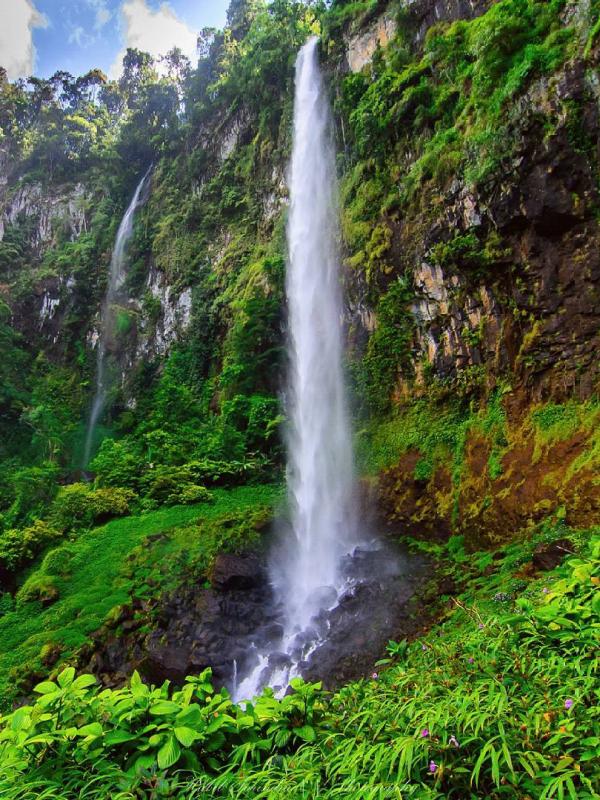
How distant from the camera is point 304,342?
46.5 feet

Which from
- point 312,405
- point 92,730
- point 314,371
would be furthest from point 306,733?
point 314,371

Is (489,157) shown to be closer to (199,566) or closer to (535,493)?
A: (535,493)

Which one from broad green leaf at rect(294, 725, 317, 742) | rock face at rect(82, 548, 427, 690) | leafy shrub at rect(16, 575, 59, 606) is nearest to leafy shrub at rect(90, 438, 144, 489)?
leafy shrub at rect(16, 575, 59, 606)

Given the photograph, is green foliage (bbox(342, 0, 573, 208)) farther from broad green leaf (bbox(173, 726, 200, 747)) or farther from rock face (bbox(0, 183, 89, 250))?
rock face (bbox(0, 183, 89, 250))

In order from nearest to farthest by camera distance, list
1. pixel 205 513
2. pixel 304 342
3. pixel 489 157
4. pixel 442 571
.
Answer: pixel 442 571
pixel 489 157
pixel 205 513
pixel 304 342

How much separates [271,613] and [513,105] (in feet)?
34.5

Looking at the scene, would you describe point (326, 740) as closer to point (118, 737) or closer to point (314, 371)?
point (118, 737)

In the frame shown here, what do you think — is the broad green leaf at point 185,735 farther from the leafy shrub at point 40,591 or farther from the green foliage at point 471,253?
the green foliage at point 471,253

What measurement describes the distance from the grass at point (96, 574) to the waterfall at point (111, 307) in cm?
1168

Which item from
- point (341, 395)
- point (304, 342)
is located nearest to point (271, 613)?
point (341, 395)

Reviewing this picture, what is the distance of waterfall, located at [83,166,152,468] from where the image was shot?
2234cm

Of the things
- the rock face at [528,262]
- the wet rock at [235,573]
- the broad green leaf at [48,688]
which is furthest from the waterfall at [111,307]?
the broad green leaf at [48,688]

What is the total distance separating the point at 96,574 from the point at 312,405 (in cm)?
688

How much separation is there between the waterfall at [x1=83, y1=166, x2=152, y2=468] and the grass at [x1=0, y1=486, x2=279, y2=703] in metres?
11.7
